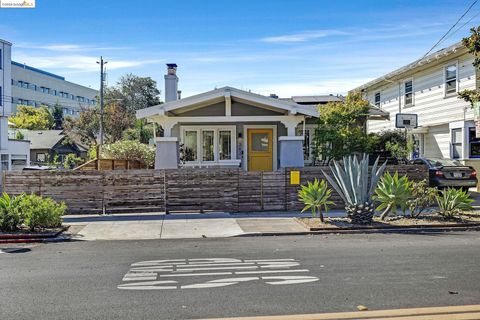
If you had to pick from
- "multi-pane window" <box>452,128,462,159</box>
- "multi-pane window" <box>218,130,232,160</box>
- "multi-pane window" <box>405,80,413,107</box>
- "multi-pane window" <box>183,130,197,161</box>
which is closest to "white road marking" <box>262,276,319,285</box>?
"multi-pane window" <box>218,130,232,160</box>

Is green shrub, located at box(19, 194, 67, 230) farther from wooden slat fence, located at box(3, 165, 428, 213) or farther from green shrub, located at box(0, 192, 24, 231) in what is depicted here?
wooden slat fence, located at box(3, 165, 428, 213)

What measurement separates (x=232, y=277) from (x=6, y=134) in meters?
34.9

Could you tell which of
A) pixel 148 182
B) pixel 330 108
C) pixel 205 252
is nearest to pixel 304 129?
pixel 330 108

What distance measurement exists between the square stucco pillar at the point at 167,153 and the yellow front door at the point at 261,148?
315 cm

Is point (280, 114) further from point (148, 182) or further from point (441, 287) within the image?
point (441, 287)

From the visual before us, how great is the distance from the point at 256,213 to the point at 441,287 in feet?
27.8

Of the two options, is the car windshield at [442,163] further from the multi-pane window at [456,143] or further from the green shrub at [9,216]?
the green shrub at [9,216]

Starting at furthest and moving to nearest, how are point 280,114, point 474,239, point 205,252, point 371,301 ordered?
point 280,114, point 474,239, point 205,252, point 371,301

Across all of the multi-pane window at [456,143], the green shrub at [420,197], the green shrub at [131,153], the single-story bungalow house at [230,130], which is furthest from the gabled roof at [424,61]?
the green shrub at [131,153]

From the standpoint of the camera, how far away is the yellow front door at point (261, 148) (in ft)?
62.3

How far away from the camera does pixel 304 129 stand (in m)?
19.0

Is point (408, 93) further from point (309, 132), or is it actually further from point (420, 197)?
point (420, 197)

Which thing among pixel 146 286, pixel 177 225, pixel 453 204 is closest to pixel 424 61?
pixel 453 204

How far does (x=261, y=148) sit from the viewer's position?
19.1m
